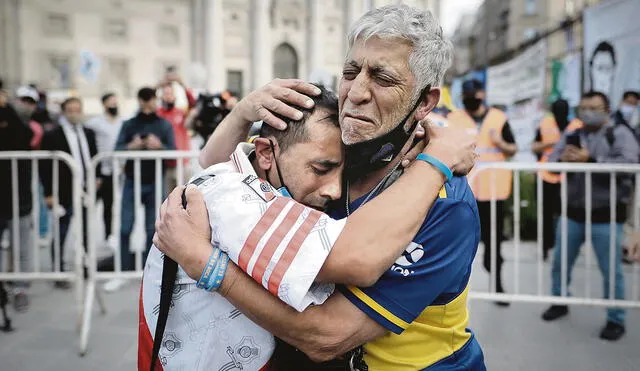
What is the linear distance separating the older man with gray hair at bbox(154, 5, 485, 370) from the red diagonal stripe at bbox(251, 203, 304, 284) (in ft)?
0.20

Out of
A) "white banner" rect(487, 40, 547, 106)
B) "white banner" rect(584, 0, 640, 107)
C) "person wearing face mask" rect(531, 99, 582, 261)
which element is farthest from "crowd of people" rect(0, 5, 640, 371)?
"white banner" rect(487, 40, 547, 106)

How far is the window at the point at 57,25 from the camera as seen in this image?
32.1 meters

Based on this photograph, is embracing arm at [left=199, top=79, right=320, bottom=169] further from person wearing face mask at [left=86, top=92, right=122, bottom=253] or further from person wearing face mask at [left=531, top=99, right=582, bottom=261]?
person wearing face mask at [left=531, top=99, right=582, bottom=261]

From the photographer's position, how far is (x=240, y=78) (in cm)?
3700

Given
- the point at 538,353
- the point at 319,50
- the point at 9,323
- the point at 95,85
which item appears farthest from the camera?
the point at 319,50

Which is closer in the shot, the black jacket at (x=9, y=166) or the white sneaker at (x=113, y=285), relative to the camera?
the black jacket at (x=9, y=166)

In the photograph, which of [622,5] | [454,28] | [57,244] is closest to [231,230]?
[57,244]

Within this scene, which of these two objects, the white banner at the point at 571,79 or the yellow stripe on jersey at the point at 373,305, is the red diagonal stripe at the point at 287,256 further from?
→ the white banner at the point at 571,79

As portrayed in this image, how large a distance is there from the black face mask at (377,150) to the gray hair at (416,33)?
61mm

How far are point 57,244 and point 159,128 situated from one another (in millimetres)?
1646

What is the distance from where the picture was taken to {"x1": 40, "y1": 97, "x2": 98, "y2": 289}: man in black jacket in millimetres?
5602

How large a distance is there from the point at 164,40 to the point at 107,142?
29824 mm

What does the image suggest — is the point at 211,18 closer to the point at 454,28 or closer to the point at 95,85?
the point at 95,85

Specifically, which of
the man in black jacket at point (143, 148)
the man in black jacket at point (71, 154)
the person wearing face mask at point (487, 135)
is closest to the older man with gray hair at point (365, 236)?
the person wearing face mask at point (487, 135)
